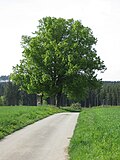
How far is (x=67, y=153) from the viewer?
635 inches

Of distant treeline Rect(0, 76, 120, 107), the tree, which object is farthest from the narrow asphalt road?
distant treeline Rect(0, 76, 120, 107)

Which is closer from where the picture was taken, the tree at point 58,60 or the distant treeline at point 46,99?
the tree at point 58,60

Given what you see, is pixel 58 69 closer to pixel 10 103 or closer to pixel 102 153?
pixel 102 153

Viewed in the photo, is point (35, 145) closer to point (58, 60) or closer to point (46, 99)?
point (58, 60)

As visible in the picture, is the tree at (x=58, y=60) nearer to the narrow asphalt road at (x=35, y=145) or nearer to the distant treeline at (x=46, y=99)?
the narrow asphalt road at (x=35, y=145)

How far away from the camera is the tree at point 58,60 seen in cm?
5753

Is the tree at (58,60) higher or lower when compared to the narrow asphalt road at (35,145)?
higher

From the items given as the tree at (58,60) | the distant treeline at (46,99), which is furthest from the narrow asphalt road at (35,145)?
the distant treeline at (46,99)

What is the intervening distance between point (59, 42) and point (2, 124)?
115 ft

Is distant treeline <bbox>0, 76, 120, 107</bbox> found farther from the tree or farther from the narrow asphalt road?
the narrow asphalt road

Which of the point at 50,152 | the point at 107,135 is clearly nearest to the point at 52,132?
the point at 107,135

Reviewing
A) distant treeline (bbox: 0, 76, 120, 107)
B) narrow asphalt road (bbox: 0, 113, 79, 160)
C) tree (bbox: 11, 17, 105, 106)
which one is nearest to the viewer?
narrow asphalt road (bbox: 0, 113, 79, 160)

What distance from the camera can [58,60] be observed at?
190 feet

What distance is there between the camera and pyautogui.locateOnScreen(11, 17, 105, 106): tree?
57.5 metres
